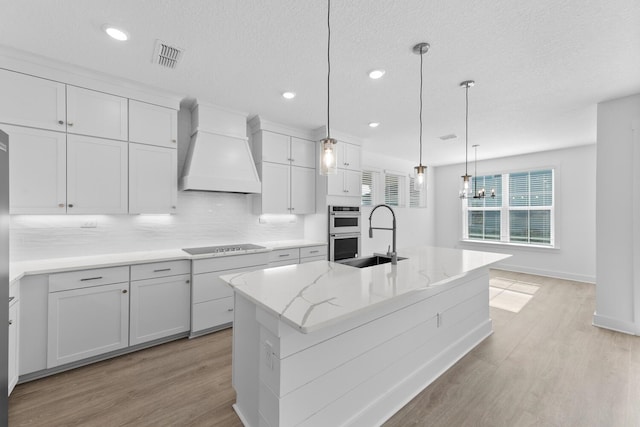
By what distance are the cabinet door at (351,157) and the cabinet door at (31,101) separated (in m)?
3.49

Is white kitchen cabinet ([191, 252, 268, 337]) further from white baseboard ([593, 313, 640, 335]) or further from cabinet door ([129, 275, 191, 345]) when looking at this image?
white baseboard ([593, 313, 640, 335])

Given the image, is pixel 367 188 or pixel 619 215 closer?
pixel 619 215

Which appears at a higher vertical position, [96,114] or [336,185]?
[96,114]

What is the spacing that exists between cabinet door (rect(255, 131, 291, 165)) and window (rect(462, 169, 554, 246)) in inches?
167

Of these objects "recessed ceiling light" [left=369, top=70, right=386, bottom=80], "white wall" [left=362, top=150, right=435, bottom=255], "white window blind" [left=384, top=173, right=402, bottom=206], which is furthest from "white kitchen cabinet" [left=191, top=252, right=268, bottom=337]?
"white window blind" [left=384, top=173, right=402, bottom=206]

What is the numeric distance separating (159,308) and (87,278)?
2.27ft

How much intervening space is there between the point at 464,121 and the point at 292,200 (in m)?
2.73

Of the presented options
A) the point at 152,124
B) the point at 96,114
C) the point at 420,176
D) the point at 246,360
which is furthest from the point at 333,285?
the point at 96,114

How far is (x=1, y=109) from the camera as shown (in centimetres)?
230

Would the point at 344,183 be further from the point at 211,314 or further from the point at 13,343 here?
the point at 13,343

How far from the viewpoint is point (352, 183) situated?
4.77m

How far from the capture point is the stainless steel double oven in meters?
4.53

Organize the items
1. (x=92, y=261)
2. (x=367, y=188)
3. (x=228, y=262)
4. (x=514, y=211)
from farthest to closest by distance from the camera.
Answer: (x=514, y=211) → (x=367, y=188) → (x=228, y=262) → (x=92, y=261)

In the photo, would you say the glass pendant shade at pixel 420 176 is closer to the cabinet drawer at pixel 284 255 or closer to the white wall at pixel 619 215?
the cabinet drawer at pixel 284 255
